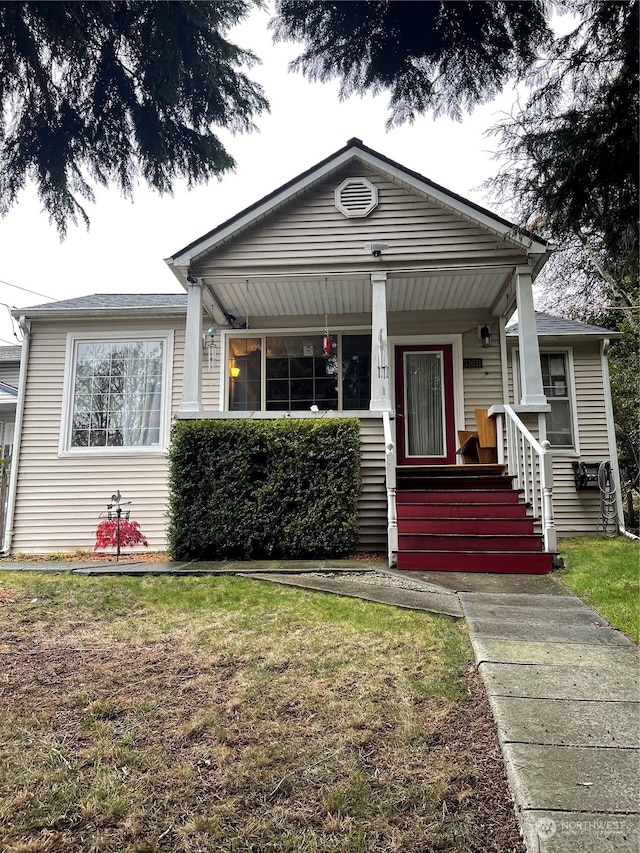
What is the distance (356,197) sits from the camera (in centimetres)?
724

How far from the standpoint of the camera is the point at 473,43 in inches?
91.7

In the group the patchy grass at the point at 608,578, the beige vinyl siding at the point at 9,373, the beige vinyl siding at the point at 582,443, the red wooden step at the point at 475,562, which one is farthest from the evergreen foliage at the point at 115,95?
the beige vinyl siding at the point at 9,373

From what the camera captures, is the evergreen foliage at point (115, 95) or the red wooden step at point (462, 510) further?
the red wooden step at point (462, 510)

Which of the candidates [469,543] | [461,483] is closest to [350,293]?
[461,483]

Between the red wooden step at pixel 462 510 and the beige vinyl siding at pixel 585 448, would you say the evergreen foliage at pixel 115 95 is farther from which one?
the beige vinyl siding at pixel 585 448

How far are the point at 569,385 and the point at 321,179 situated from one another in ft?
17.1

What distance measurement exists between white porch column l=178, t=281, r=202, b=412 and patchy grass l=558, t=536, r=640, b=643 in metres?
4.62

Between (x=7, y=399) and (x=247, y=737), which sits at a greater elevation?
(x=7, y=399)

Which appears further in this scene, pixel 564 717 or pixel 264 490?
pixel 264 490

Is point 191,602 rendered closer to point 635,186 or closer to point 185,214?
point 185,214

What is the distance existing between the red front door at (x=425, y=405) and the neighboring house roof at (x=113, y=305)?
3.69 m

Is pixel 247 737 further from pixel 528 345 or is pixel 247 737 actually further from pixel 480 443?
pixel 480 443

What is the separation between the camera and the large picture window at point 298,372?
871cm

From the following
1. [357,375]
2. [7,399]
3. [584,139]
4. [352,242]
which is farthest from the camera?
[7,399]
